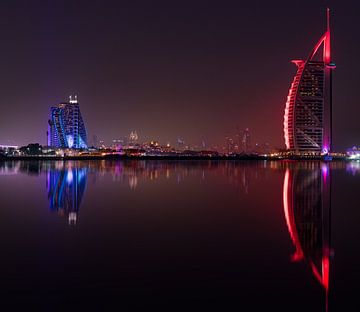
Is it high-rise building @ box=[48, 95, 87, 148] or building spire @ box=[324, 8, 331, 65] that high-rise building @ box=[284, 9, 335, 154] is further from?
high-rise building @ box=[48, 95, 87, 148]

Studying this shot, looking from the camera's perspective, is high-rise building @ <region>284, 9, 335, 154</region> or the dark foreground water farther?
high-rise building @ <region>284, 9, 335, 154</region>

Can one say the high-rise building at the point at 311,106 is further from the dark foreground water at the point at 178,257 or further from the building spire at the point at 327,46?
the dark foreground water at the point at 178,257

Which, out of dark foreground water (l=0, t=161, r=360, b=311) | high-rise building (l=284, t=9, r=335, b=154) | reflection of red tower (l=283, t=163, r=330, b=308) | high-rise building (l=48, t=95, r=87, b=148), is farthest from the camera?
high-rise building (l=48, t=95, r=87, b=148)

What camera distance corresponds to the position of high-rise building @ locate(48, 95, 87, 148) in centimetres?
18288

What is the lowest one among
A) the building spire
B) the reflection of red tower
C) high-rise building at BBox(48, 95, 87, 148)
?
the reflection of red tower

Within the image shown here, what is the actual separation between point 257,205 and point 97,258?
1090 cm

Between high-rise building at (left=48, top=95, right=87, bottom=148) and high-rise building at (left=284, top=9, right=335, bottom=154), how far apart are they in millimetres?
91444

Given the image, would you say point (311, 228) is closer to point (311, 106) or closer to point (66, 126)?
point (311, 106)

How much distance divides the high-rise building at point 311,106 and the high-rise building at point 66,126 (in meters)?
91.4

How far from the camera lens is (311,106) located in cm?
13412

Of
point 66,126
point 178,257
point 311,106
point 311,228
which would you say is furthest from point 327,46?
point 178,257

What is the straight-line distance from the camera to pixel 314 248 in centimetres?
1069

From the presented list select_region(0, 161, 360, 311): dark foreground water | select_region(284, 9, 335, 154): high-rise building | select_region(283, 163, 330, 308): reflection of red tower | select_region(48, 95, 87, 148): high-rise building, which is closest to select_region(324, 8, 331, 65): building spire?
select_region(284, 9, 335, 154): high-rise building

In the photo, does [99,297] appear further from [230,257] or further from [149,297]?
[230,257]
